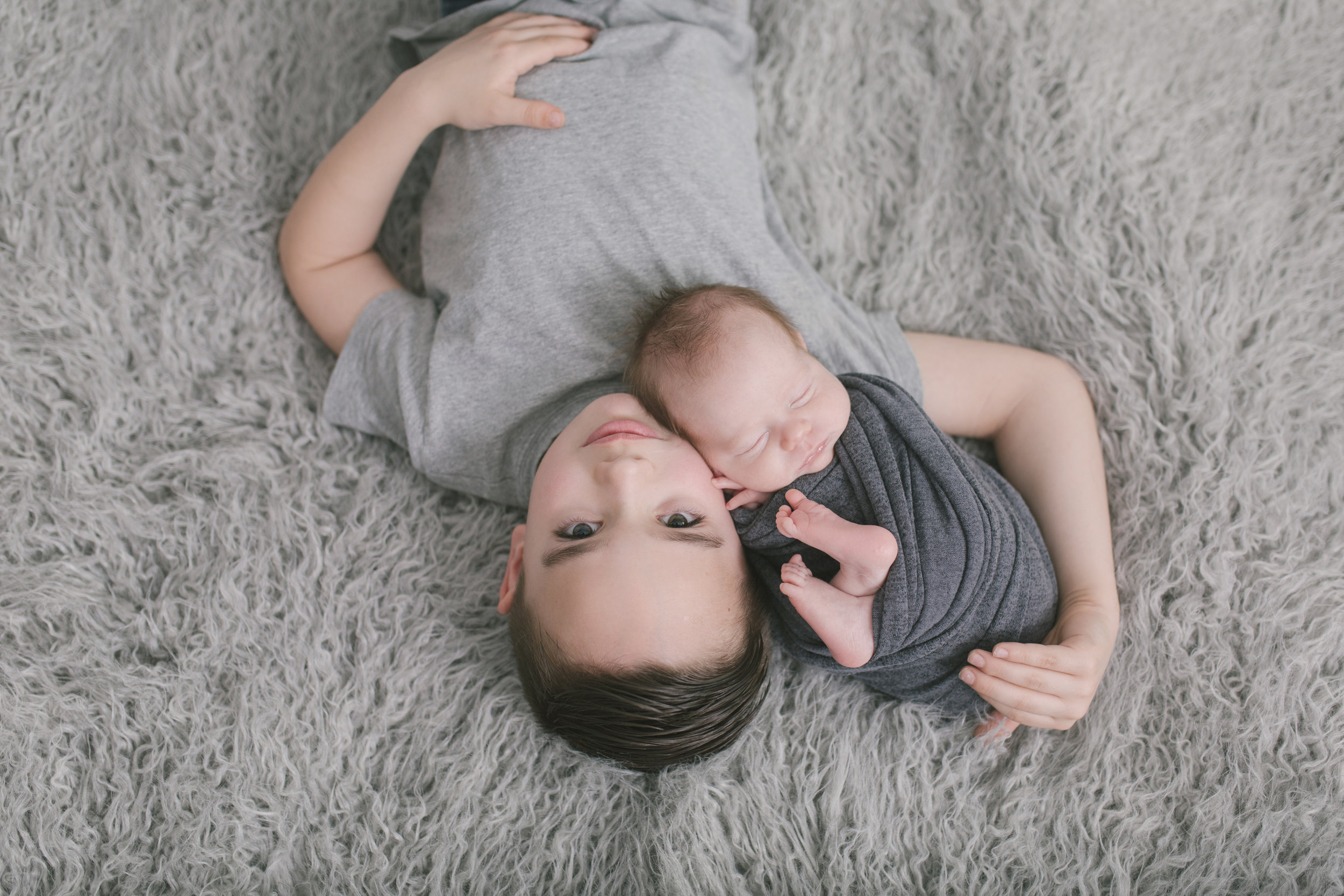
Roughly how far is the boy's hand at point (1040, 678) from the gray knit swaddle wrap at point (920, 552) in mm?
42

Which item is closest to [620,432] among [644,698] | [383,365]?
[644,698]

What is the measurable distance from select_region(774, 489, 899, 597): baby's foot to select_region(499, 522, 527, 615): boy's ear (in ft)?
1.19

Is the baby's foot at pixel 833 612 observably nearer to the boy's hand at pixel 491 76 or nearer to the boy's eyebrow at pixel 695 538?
the boy's eyebrow at pixel 695 538

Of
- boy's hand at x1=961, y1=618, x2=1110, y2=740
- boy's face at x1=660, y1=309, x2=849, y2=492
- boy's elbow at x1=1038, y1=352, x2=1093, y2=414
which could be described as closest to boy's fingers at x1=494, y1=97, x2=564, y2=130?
boy's face at x1=660, y1=309, x2=849, y2=492

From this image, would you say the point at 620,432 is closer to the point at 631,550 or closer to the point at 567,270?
the point at 631,550

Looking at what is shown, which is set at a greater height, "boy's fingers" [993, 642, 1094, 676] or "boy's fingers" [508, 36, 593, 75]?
"boy's fingers" [508, 36, 593, 75]

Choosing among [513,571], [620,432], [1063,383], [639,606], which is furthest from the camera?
[1063,383]

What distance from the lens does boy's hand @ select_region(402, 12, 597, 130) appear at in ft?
3.88

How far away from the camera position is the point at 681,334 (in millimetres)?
1004

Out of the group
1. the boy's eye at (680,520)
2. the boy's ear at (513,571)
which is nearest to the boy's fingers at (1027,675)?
the boy's eye at (680,520)

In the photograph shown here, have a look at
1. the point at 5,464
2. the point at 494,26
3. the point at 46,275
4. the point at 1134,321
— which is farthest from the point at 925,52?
the point at 5,464

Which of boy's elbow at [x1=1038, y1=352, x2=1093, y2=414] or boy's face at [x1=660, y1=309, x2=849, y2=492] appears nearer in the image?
boy's face at [x1=660, y1=309, x2=849, y2=492]

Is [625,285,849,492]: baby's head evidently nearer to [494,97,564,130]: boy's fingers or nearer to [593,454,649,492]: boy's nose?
[593,454,649,492]: boy's nose

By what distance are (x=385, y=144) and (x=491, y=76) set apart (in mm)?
198
